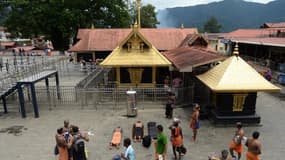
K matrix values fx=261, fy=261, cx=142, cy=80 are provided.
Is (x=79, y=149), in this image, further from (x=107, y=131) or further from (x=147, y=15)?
(x=147, y=15)

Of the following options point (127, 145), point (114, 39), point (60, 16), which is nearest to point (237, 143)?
point (127, 145)

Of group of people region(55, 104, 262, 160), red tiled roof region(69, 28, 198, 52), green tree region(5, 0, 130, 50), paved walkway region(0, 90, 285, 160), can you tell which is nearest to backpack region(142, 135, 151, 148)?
paved walkway region(0, 90, 285, 160)

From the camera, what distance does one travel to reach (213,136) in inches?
480

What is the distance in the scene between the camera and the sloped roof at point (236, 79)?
12.6 meters

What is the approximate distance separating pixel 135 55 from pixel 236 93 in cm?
864

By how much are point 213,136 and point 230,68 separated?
3.71 meters

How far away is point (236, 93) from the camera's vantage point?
13.1 metres

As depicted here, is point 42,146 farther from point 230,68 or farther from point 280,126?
point 280,126

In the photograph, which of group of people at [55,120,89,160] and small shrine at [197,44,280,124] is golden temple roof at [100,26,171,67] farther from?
group of people at [55,120,89,160]

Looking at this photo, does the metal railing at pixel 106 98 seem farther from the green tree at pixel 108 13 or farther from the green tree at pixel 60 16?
the green tree at pixel 108 13

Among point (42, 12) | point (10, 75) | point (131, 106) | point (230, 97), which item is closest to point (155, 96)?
point (131, 106)

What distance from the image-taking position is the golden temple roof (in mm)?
18688

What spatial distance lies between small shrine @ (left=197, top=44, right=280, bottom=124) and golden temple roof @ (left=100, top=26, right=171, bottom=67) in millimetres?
5864

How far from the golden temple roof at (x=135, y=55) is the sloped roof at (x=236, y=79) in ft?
17.9
